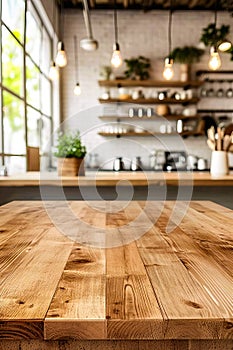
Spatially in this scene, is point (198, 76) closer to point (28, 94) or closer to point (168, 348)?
point (28, 94)

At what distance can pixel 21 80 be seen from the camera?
5.20 metres

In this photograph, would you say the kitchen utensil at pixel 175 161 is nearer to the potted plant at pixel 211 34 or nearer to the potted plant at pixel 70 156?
the potted plant at pixel 211 34

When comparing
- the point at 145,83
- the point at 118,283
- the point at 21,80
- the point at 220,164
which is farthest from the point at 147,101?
the point at 118,283

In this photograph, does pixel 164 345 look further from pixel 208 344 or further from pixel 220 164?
pixel 220 164

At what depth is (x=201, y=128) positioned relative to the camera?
6852 mm

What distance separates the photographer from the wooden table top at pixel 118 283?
0.64 meters

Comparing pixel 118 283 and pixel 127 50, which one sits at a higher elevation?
pixel 127 50

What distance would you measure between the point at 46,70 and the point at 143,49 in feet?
5.31

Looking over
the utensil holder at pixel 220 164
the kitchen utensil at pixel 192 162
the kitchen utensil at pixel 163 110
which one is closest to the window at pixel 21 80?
the kitchen utensil at pixel 163 110

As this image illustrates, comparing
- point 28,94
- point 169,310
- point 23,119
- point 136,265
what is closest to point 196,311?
point 169,310

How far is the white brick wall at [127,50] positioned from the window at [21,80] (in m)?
0.62

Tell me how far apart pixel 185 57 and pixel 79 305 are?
21.7 ft

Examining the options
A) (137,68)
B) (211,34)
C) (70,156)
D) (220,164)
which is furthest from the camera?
(137,68)

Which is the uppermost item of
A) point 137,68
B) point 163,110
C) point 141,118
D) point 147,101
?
point 137,68
